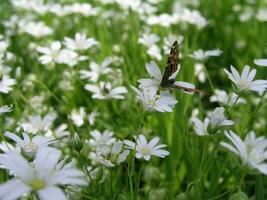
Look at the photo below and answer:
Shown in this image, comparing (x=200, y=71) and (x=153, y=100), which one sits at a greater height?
(x=153, y=100)

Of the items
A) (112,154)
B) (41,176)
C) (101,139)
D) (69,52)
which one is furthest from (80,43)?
(41,176)

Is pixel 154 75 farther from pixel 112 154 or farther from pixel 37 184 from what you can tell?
pixel 37 184

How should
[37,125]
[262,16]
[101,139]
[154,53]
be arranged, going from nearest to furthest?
[101,139] < [37,125] < [154,53] < [262,16]

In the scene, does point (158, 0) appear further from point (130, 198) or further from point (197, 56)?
point (130, 198)

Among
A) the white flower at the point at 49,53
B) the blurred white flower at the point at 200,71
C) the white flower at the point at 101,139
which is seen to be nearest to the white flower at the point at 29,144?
the white flower at the point at 101,139

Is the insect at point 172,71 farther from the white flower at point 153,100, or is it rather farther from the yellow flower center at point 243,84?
the yellow flower center at point 243,84

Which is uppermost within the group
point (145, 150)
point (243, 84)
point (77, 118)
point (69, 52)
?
point (243, 84)
